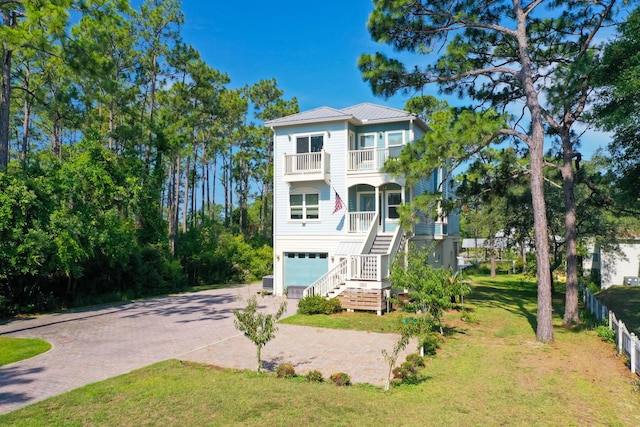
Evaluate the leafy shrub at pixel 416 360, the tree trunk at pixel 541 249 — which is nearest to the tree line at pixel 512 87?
the tree trunk at pixel 541 249

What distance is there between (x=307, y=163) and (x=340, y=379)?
525 inches

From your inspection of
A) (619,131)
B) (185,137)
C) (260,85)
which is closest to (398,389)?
(619,131)

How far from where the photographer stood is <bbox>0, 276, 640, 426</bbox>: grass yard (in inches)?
237

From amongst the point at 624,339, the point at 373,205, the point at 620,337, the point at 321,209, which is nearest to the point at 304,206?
the point at 321,209

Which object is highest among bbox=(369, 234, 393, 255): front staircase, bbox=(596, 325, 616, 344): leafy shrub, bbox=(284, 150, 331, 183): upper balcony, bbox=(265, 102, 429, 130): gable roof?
bbox=(265, 102, 429, 130): gable roof

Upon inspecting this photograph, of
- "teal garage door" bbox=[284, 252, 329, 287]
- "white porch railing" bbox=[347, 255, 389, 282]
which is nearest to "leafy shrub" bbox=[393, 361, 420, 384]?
"white porch railing" bbox=[347, 255, 389, 282]

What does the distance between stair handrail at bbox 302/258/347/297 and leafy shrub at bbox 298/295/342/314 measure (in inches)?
43.1

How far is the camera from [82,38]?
51.0 feet

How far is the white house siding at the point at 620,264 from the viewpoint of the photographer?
25.2m

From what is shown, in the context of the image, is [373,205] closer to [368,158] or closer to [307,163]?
[368,158]

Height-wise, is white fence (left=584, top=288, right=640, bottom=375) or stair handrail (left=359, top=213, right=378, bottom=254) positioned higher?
stair handrail (left=359, top=213, right=378, bottom=254)

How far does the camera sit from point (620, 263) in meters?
25.7

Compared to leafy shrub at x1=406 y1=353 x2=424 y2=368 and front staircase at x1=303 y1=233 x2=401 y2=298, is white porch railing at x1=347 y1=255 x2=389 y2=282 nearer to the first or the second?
front staircase at x1=303 y1=233 x2=401 y2=298

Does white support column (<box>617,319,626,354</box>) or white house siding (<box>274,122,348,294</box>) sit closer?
white support column (<box>617,319,626,354</box>)
